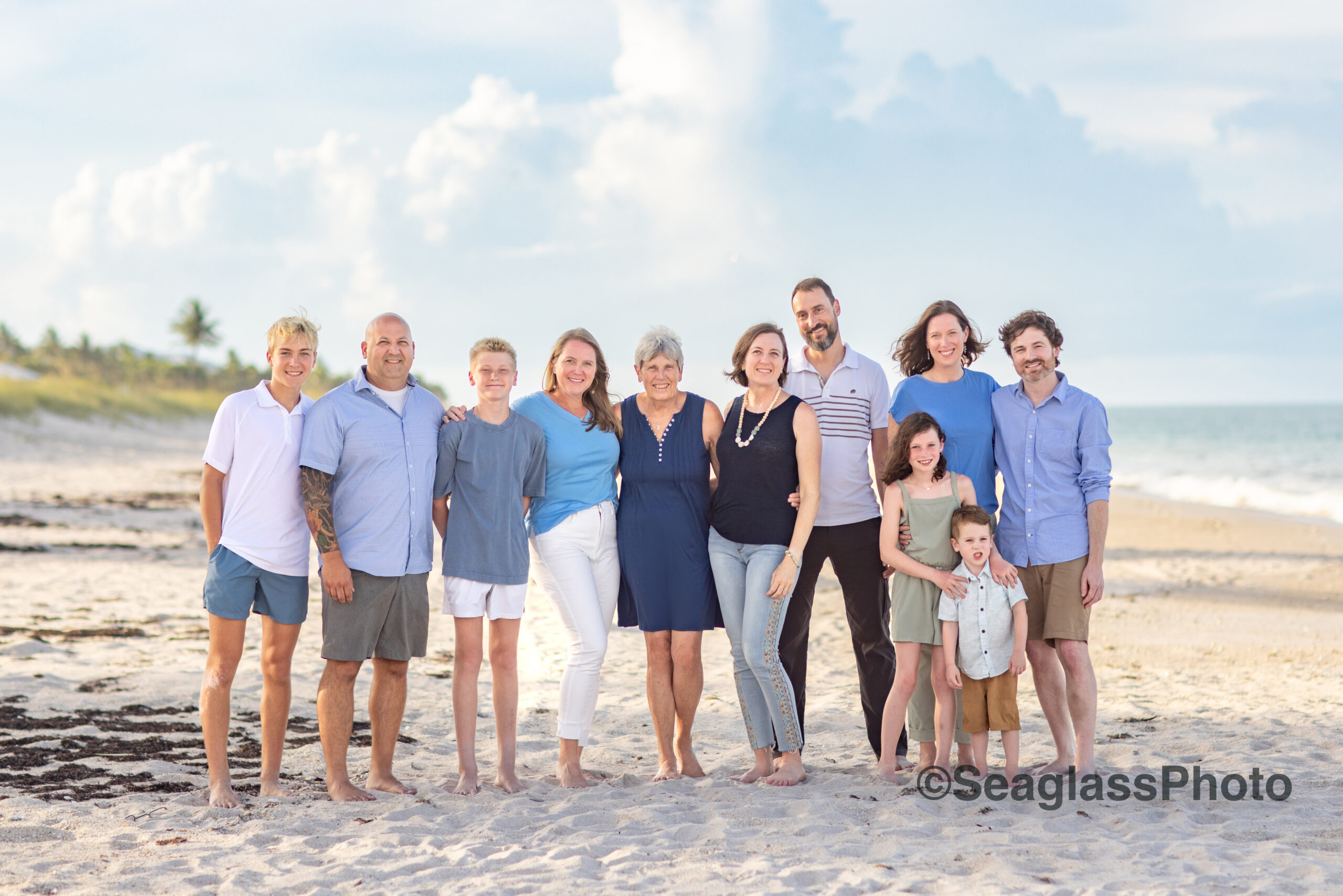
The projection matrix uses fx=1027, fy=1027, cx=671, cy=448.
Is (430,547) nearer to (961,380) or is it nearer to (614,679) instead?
(961,380)

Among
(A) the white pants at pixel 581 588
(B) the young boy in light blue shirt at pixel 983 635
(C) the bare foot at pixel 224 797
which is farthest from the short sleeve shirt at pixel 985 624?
(C) the bare foot at pixel 224 797

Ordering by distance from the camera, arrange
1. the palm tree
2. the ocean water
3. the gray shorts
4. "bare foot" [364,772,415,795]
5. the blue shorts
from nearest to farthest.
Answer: the blue shorts
the gray shorts
"bare foot" [364,772,415,795]
the ocean water
the palm tree

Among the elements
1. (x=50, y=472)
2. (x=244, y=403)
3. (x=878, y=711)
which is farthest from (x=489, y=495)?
(x=50, y=472)

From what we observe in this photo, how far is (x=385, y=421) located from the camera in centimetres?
451

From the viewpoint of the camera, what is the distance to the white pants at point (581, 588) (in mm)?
4719

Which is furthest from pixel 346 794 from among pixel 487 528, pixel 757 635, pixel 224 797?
pixel 757 635

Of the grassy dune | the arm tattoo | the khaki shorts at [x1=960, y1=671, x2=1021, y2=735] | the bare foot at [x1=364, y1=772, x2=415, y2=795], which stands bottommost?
the bare foot at [x1=364, y1=772, x2=415, y2=795]

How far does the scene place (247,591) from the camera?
4.39 meters

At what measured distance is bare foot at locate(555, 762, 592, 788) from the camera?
482cm

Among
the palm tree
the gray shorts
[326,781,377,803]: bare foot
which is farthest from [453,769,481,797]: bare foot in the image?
the palm tree

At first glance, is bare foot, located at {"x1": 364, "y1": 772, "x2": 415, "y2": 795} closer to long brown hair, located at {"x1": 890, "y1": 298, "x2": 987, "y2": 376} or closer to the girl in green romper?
the girl in green romper

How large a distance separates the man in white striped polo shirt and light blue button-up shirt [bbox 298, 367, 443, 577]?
1830 mm

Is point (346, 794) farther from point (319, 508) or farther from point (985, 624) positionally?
point (985, 624)

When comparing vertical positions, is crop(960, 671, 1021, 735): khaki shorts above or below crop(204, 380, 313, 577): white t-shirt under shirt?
below
